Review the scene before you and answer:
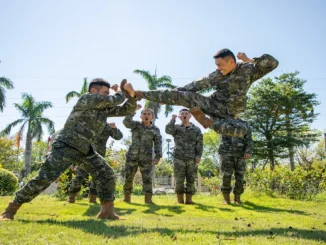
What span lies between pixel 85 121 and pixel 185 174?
435cm

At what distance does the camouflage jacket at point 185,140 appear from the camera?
8789mm

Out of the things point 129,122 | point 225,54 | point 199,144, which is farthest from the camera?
point 199,144

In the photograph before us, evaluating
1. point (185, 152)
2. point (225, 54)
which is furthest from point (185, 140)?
Result: point (225, 54)

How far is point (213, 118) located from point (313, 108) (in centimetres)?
3010

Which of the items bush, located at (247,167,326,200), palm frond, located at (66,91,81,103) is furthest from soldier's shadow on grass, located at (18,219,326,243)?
palm frond, located at (66,91,81,103)

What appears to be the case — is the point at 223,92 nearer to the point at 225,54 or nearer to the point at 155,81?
the point at 225,54

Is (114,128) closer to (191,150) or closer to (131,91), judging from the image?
(191,150)

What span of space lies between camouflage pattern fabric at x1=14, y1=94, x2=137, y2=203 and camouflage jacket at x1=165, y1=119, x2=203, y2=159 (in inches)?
142

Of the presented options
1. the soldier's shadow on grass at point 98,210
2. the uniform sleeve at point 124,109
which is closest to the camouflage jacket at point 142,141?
the soldier's shadow on grass at point 98,210

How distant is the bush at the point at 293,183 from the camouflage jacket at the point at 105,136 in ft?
21.9

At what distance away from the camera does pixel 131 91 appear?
566 centimetres

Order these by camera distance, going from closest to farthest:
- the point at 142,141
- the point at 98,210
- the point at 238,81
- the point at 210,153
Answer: the point at 238,81 → the point at 98,210 → the point at 142,141 → the point at 210,153

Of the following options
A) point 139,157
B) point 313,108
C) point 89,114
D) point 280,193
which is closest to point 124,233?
point 89,114

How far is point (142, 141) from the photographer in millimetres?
8578
